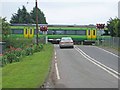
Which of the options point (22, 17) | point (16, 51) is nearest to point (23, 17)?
point (22, 17)

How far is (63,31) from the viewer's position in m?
77.4

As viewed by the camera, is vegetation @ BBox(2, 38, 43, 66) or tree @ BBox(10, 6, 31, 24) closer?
vegetation @ BBox(2, 38, 43, 66)

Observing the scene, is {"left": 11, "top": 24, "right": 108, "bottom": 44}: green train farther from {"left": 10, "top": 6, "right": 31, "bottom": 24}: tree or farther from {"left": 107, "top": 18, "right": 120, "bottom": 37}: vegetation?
{"left": 10, "top": 6, "right": 31, "bottom": 24}: tree

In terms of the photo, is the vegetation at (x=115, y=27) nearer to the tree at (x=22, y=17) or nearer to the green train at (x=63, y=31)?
the green train at (x=63, y=31)

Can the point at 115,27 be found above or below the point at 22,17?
below

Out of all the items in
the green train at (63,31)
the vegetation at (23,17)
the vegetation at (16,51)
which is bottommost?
the vegetation at (16,51)

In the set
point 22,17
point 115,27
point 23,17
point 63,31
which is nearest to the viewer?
point 115,27

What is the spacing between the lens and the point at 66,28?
7719 cm

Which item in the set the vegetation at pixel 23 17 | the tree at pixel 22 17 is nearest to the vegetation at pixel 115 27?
the vegetation at pixel 23 17

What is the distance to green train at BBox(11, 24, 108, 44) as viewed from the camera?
76.2 meters

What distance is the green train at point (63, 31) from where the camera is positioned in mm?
76250

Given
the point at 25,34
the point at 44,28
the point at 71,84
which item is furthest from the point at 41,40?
the point at 71,84

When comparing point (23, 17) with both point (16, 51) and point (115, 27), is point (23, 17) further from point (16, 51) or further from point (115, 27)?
point (16, 51)

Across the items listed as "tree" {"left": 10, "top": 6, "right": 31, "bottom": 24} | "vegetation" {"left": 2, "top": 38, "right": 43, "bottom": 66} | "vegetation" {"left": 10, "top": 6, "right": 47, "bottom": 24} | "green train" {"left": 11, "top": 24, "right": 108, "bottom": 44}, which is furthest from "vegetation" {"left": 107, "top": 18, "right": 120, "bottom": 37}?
"tree" {"left": 10, "top": 6, "right": 31, "bottom": 24}
